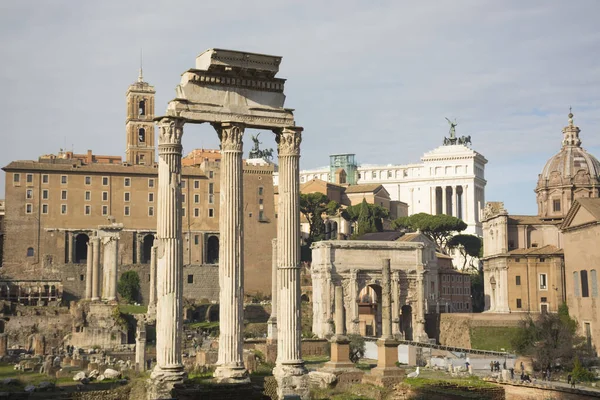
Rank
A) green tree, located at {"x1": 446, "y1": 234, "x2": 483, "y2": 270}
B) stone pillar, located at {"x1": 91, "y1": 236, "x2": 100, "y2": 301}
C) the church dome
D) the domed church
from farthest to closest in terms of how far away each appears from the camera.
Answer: green tree, located at {"x1": 446, "y1": 234, "x2": 483, "y2": 270}
the church dome
stone pillar, located at {"x1": 91, "y1": 236, "x2": 100, "y2": 301}
the domed church

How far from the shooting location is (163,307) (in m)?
17.5

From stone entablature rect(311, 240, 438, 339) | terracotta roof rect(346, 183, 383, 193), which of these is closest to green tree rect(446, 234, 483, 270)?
terracotta roof rect(346, 183, 383, 193)

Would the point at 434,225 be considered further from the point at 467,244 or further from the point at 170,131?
the point at 170,131

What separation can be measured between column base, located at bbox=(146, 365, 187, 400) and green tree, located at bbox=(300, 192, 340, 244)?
54.9m

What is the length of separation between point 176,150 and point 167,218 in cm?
128

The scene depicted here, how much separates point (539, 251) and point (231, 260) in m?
36.4

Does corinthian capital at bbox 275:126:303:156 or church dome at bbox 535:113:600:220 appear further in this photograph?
church dome at bbox 535:113:600:220

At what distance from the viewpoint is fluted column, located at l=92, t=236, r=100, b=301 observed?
52438 millimetres

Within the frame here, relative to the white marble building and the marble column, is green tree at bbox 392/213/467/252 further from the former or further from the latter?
the marble column

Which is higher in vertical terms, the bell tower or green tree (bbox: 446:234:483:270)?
the bell tower

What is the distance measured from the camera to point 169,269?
57.5 ft

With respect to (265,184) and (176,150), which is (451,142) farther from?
(176,150)

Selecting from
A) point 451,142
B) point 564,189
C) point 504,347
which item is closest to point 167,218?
point 504,347

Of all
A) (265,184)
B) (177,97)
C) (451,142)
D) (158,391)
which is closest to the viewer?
(158,391)
